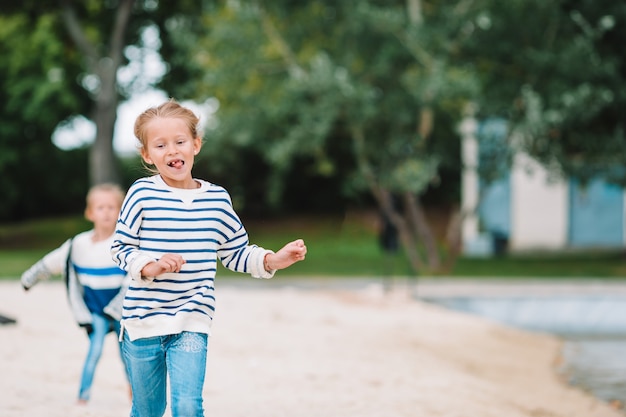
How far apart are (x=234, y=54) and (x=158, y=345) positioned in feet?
52.4

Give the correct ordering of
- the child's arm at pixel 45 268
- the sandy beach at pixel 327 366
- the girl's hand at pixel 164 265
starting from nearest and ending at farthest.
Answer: the girl's hand at pixel 164 265 → the child's arm at pixel 45 268 → the sandy beach at pixel 327 366

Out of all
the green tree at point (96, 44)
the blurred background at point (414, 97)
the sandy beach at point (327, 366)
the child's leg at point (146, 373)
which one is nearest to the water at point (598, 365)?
the sandy beach at point (327, 366)

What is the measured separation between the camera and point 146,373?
4.11 m

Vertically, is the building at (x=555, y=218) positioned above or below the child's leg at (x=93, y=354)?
above

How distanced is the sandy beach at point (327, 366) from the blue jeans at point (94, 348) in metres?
0.13

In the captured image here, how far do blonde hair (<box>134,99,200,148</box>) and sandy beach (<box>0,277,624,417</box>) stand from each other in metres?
2.31

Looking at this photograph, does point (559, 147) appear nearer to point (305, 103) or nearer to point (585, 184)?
point (585, 184)

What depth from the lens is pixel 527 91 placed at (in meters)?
18.5

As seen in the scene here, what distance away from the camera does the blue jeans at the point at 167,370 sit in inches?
156

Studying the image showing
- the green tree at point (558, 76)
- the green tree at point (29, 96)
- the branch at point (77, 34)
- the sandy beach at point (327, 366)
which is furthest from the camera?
the green tree at point (29, 96)

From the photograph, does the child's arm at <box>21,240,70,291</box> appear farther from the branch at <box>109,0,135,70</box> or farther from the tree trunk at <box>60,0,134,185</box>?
the branch at <box>109,0,135,70</box>

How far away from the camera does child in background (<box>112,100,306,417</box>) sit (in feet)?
13.0

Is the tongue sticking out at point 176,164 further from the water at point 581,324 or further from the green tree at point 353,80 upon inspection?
the green tree at point 353,80

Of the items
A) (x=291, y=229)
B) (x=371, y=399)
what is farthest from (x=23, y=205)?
(x=371, y=399)
